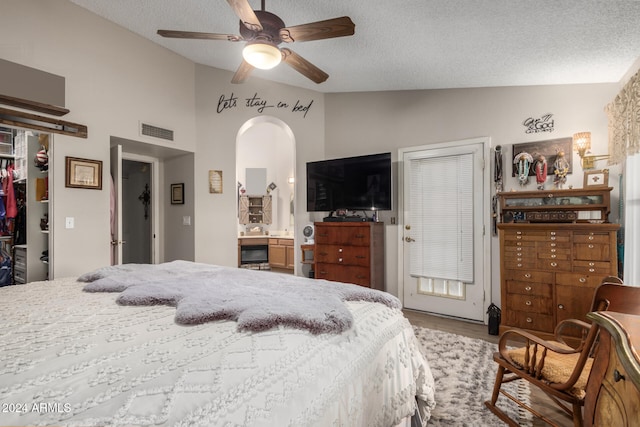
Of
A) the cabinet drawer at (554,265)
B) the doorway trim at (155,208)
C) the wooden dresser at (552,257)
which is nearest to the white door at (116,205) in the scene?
the doorway trim at (155,208)

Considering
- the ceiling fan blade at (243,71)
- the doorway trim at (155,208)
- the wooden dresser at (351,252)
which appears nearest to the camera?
the ceiling fan blade at (243,71)

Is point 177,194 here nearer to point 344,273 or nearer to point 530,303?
point 344,273

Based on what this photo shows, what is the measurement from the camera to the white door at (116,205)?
3.21m

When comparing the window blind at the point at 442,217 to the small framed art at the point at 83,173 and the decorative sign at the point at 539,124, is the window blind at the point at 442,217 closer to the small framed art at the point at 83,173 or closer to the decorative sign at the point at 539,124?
the decorative sign at the point at 539,124

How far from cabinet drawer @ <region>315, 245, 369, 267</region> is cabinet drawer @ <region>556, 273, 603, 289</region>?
1.86m

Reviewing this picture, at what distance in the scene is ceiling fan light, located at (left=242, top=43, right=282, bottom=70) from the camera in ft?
6.66

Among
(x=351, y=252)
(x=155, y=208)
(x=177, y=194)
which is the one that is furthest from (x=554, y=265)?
(x=155, y=208)

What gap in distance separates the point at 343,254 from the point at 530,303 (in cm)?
197

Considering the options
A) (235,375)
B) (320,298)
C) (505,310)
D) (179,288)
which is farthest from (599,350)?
(505,310)

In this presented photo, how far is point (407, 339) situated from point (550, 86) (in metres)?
3.24

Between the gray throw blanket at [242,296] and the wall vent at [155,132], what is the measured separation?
Result: 2027 millimetres

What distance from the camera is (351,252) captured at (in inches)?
149

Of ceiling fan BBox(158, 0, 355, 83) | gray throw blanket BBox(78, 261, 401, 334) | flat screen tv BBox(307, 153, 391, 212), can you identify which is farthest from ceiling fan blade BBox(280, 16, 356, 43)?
flat screen tv BBox(307, 153, 391, 212)

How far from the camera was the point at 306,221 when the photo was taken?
4496 millimetres
